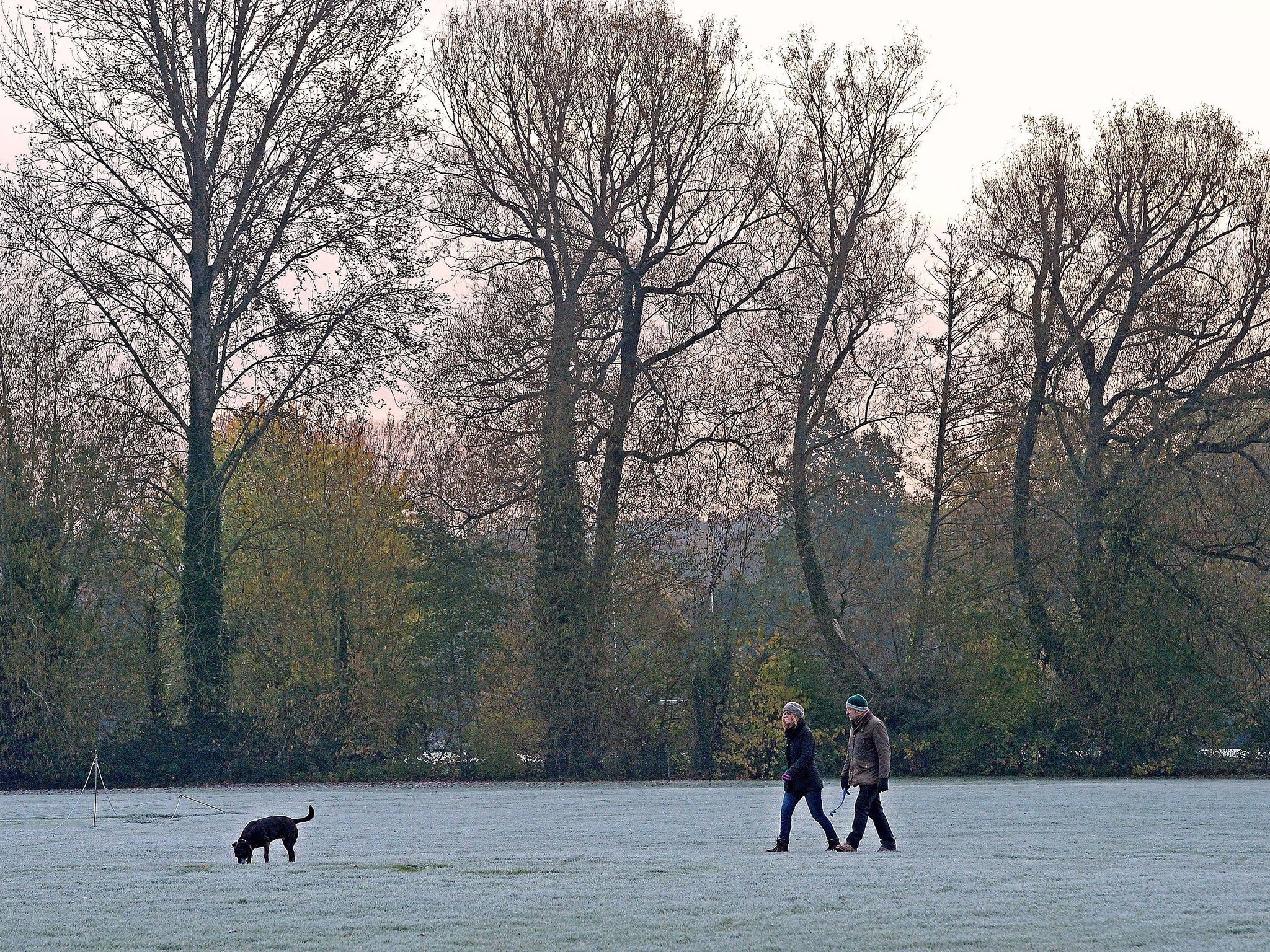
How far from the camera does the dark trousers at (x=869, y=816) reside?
15719 mm

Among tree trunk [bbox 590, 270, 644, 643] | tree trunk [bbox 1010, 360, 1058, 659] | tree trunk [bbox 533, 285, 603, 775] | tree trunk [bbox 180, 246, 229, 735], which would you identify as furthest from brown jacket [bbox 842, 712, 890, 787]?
tree trunk [bbox 1010, 360, 1058, 659]

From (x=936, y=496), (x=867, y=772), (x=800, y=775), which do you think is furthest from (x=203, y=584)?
(x=867, y=772)

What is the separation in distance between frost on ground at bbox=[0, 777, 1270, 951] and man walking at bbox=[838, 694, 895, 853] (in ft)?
1.28

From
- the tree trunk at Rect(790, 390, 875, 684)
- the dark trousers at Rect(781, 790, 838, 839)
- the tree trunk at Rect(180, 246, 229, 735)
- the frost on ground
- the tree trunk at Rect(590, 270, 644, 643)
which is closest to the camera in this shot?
the frost on ground

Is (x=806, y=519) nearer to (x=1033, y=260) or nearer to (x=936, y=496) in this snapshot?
(x=936, y=496)

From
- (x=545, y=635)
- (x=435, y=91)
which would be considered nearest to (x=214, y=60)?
(x=435, y=91)

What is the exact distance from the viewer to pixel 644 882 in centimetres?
1263

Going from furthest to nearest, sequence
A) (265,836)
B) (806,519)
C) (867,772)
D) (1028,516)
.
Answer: (806,519)
(1028,516)
(867,772)
(265,836)

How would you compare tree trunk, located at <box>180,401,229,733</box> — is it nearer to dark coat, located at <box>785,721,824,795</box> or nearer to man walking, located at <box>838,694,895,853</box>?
dark coat, located at <box>785,721,824,795</box>

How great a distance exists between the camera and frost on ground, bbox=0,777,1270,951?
31.8ft

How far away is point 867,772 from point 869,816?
0.60 meters

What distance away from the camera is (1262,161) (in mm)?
35688

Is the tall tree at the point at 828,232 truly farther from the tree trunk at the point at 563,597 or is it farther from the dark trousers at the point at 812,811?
the dark trousers at the point at 812,811

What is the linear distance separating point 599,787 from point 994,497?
46.9ft
